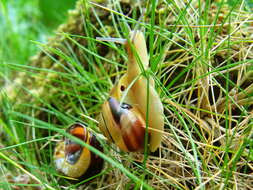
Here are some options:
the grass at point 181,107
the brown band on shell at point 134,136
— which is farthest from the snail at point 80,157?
the brown band on shell at point 134,136

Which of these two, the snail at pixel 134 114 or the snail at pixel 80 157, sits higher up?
the snail at pixel 134 114

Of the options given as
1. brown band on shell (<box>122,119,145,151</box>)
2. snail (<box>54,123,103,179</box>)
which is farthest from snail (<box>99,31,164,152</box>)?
snail (<box>54,123,103,179</box>)

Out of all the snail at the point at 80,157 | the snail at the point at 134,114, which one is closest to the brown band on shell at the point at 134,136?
the snail at the point at 134,114

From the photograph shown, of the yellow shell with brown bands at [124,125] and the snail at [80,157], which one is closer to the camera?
the yellow shell with brown bands at [124,125]

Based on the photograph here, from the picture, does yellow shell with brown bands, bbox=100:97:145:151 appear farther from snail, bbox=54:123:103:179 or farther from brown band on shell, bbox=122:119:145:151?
snail, bbox=54:123:103:179

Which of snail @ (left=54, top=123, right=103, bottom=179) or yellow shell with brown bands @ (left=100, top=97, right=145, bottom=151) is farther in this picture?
snail @ (left=54, top=123, right=103, bottom=179)

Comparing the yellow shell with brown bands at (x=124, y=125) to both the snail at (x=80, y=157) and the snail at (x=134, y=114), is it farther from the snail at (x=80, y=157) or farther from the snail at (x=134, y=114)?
the snail at (x=80, y=157)

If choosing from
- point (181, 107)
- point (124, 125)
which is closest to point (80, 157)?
point (124, 125)
